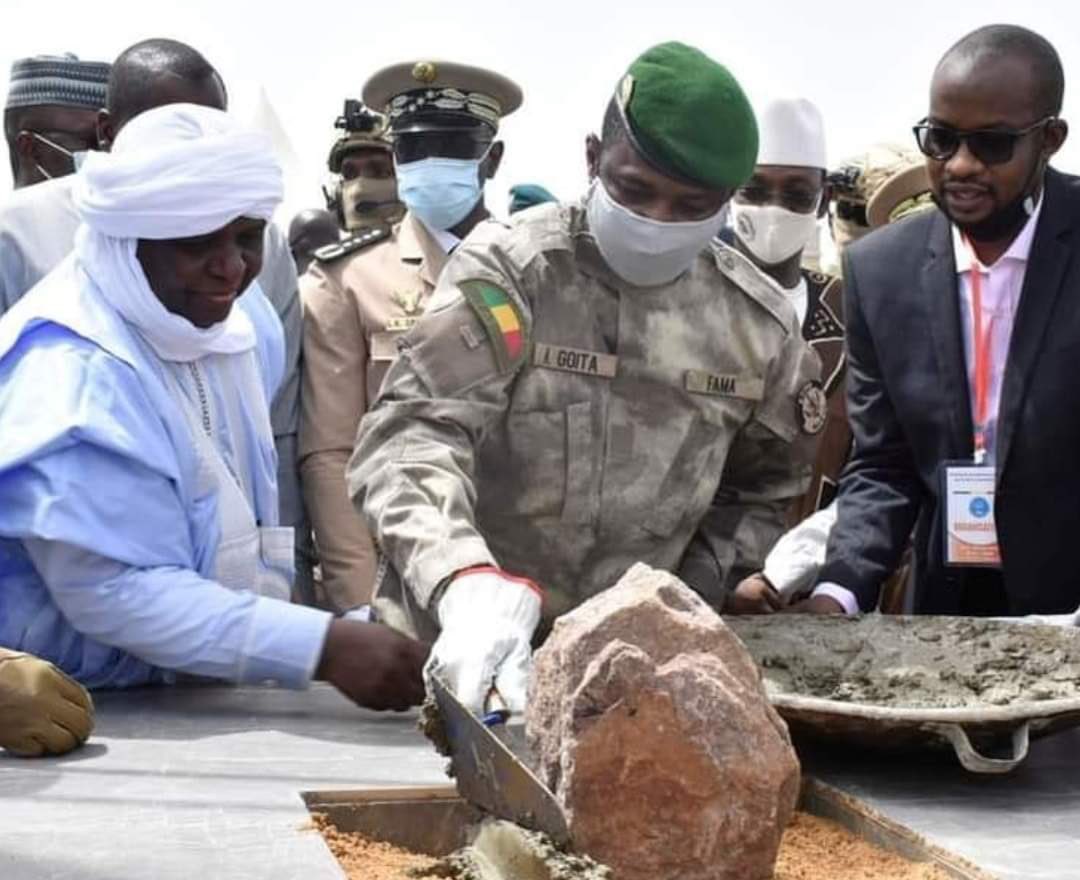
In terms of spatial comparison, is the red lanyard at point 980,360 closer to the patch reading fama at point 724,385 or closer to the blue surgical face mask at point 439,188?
the patch reading fama at point 724,385

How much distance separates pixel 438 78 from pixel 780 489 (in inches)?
65.8

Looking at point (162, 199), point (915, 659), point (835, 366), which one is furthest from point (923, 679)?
point (835, 366)

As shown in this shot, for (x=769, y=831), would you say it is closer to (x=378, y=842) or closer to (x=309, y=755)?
(x=378, y=842)

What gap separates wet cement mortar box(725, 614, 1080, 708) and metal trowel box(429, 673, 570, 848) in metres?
0.59

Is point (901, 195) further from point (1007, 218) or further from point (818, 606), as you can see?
point (818, 606)

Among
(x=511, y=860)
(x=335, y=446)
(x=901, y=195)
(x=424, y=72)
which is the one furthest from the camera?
(x=901, y=195)

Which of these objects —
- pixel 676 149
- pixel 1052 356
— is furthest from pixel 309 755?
pixel 1052 356

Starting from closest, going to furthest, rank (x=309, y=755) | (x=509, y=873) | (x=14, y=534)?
(x=509, y=873), (x=309, y=755), (x=14, y=534)

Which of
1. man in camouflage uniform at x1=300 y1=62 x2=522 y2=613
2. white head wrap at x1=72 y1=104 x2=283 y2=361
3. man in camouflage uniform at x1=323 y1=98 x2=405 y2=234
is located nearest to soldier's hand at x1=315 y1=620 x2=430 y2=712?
white head wrap at x1=72 y1=104 x2=283 y2=361

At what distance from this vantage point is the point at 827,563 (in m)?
3.68

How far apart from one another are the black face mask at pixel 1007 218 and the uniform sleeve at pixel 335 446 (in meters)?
1.52

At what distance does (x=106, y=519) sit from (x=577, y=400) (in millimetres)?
897

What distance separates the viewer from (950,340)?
3.66m

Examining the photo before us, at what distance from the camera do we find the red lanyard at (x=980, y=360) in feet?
11.9
